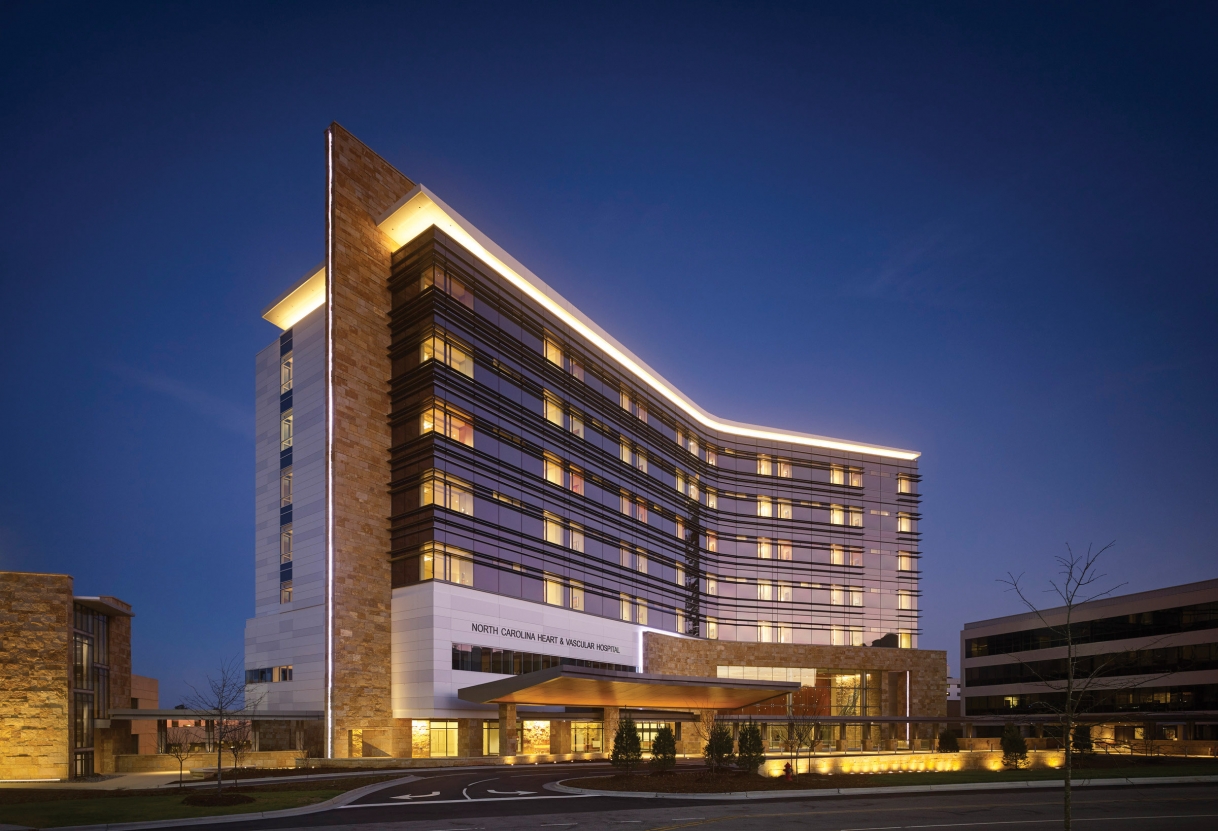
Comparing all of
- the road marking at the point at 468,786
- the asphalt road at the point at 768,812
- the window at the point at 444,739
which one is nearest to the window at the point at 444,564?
the window at the point at 444,739

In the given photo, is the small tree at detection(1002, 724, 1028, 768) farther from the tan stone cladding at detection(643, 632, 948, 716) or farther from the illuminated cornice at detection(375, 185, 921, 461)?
the illuminated cornice at detection(375, 185, 921, 461)

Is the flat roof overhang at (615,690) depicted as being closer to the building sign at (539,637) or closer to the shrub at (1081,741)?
the building sign at (539,637)

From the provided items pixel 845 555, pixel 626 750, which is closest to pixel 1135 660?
pixel 845 555

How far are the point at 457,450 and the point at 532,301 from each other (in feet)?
52.2

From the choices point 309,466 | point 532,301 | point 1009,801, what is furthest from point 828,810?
point 532,301

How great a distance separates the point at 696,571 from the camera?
93125 mm

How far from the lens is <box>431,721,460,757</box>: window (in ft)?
182

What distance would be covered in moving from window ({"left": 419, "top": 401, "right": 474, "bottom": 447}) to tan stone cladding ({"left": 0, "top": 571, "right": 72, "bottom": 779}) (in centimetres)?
2197

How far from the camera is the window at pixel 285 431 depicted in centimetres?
6384

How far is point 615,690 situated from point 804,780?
23.8 meters

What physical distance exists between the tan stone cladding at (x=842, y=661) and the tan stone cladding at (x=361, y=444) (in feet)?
116

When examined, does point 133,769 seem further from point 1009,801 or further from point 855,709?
point 855,709

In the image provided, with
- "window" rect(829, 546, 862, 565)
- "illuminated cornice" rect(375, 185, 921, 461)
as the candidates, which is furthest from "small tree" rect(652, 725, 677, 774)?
"window" rect(829, 546, 862, 565)

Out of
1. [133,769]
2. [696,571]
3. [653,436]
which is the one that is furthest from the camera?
[696,571]
